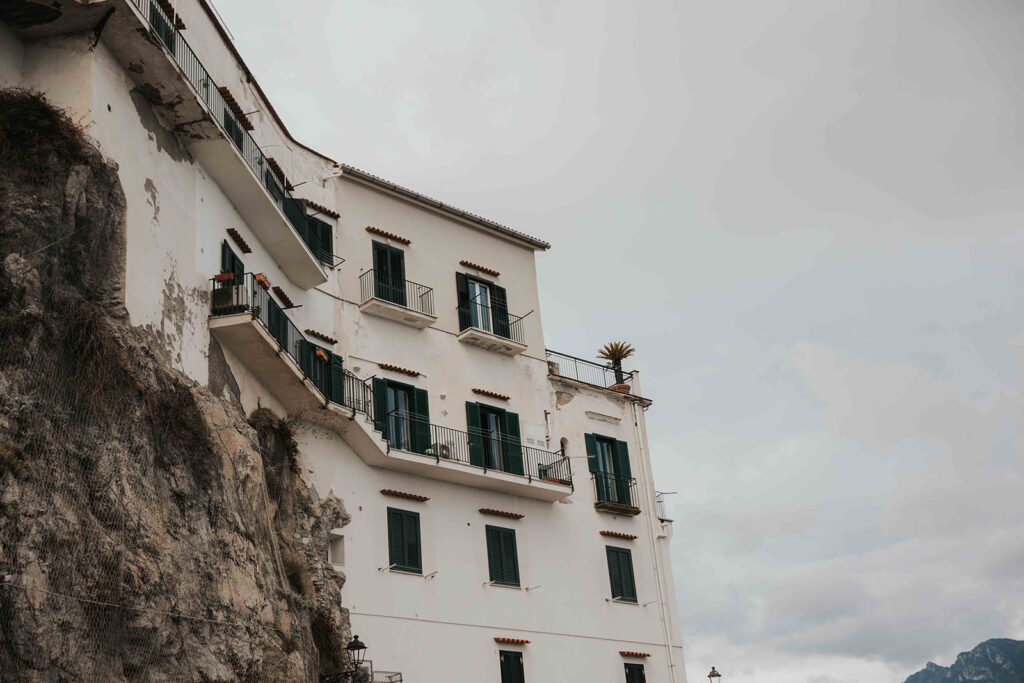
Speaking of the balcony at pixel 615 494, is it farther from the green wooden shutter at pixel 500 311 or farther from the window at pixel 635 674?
the green wooden shutter at pixel 500 311

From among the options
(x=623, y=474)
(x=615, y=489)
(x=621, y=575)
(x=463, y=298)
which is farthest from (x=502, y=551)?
(x=463, y=298)

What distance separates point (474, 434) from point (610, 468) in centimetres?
550

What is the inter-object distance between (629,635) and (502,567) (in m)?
4.66

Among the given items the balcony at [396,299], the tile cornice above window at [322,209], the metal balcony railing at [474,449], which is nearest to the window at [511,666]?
the metal balcony railing at [474,449]

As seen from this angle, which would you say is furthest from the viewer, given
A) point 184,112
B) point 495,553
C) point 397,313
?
point 397,313

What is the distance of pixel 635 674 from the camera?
3100cm

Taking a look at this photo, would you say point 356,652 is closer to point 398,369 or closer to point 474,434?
point 474,434

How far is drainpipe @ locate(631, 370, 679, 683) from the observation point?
32312 mm

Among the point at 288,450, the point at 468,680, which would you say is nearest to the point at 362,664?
the point at 468,680

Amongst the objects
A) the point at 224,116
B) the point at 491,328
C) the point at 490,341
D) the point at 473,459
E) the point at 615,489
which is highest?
the point at 224,116

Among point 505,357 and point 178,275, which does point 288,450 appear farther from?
point 505,357

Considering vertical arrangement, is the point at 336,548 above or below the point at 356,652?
above

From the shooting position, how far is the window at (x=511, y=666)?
91.9 feet

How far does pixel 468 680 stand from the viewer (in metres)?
27.1
